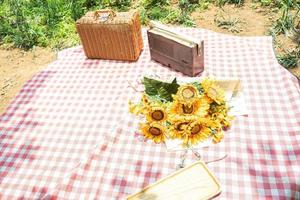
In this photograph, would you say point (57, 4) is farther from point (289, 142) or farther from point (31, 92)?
point (289, 142)

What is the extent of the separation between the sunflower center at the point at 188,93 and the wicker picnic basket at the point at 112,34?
139 cm

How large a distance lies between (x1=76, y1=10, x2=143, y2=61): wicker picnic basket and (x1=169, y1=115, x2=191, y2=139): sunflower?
1.48m

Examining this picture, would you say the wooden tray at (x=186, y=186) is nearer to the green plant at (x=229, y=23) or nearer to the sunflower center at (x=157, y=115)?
the sunflower center at (x=157, y=115)

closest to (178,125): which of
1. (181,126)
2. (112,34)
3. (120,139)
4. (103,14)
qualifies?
(181,126)

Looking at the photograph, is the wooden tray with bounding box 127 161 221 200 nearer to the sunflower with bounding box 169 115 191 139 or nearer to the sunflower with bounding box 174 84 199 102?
the sunflower with bounding box 169 115 191 139

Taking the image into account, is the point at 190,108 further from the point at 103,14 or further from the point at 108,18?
the point at 103,14

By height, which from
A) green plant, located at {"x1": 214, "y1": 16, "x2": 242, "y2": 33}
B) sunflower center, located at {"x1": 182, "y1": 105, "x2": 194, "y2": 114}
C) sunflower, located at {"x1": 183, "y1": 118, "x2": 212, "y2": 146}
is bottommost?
green plant, located at {"x1": 214, "y1": 16, "x2": 242, "y2": 33}

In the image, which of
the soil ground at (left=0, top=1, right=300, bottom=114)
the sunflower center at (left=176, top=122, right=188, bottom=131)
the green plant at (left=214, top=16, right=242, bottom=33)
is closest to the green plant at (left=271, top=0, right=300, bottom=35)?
the soil ground at (left=0, top=1, right=300, bottom=114)

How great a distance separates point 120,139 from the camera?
2441 millimetres

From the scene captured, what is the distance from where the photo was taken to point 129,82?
3010mm

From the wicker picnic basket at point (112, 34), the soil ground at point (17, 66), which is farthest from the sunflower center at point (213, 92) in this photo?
the soil ground at point (17, 66)

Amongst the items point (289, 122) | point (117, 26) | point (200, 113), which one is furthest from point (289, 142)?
point (117, 26)

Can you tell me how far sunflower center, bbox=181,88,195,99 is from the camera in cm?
193

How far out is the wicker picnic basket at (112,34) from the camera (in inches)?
126
